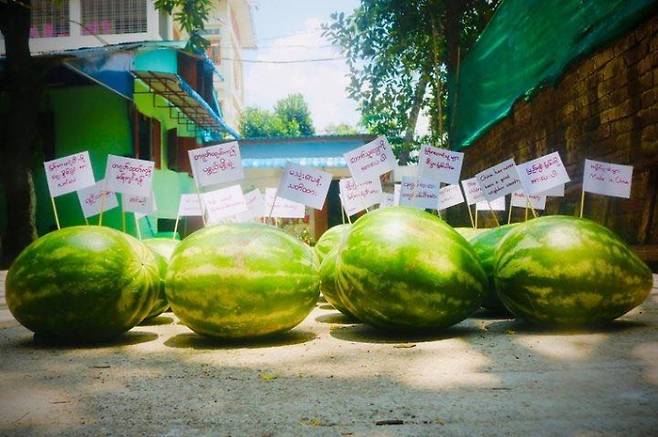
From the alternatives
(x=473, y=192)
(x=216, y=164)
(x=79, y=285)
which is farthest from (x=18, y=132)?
(x=79, y=285)

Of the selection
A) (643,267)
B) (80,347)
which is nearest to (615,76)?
(643,267)

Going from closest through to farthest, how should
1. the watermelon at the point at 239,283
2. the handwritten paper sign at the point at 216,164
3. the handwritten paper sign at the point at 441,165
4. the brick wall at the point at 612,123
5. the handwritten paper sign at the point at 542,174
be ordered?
the watermelon at the point at 239,283
the handwritten paper sign at the point at 542,174
the handwritten paper sign at the point at 216,164
the handwritten paper sign at the point at 441,165
the brick wall at the point at 612,123

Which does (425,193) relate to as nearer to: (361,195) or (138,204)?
(361,195)

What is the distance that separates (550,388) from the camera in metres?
1.53

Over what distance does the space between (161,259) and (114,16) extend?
1934cm

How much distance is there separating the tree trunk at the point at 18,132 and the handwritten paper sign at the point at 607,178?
7909 mm

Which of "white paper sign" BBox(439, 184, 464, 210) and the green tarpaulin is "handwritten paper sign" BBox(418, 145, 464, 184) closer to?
"white paper sign" BBox(439, 184, 464, 210)

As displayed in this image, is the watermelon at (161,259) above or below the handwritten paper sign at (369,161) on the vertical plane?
below

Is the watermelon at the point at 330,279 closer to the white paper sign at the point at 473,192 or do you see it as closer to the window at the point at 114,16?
the white paper sign at the point at 473,192

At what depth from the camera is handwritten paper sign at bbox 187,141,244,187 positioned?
402cm

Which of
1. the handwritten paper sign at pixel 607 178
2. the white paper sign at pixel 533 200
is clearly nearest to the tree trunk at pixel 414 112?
the white paper sign at pixel 533 200

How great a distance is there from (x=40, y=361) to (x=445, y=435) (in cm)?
165

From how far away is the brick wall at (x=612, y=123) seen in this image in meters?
4.41

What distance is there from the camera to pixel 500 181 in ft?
13.8
